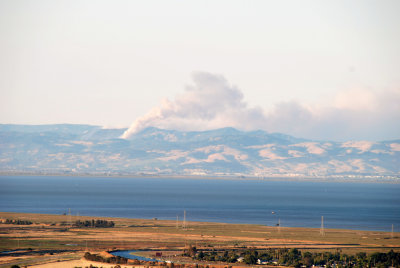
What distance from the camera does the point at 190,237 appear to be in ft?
336

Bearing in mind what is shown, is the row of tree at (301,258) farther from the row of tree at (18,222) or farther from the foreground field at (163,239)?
the row of tree at (18,222)

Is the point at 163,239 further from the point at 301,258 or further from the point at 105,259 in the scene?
the point at 301,258

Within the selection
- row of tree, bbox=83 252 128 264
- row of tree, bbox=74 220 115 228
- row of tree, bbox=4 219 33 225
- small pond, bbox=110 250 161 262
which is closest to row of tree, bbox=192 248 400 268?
small pond, bbox=110 250 161 262

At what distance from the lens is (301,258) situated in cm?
7938

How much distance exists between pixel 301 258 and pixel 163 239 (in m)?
27.1

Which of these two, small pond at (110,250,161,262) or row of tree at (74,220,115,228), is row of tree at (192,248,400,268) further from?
row of tree at (74,220,115,228)

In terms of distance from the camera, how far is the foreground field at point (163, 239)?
3410 inches

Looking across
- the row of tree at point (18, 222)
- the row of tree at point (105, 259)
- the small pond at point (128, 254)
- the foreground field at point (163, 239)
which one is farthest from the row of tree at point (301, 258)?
the row of tree at point (18, 222)

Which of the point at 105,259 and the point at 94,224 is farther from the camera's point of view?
the point at 94,224

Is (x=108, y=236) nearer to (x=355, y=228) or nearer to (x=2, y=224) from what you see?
(x=2, y=224)

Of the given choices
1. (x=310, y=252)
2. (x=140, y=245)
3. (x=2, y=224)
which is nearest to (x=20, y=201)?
(x=2, y=224)

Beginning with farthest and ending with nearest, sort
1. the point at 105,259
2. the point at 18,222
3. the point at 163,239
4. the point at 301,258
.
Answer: the point at 18,222 → the point at 163,239 → the point at 301,258 → the point at 105,259

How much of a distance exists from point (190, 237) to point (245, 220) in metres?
36.2

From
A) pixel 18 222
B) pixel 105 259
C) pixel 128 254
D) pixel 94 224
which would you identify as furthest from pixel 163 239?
pixel 18 222
